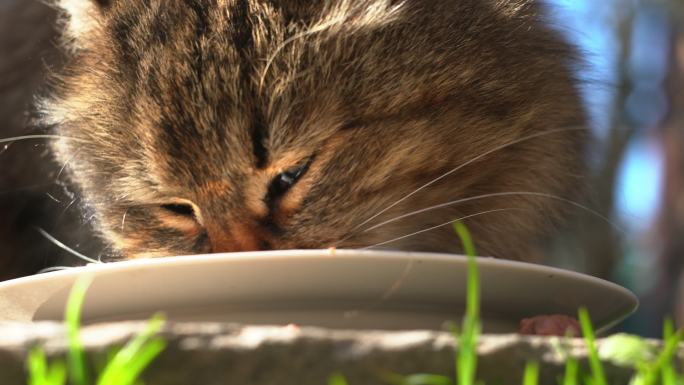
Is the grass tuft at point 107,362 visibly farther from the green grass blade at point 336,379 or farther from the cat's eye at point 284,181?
the cat's eye at point 284,181

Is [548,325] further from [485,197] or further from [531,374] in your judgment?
[485,197]

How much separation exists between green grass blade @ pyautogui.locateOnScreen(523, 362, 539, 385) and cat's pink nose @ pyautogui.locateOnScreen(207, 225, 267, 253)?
77 cm

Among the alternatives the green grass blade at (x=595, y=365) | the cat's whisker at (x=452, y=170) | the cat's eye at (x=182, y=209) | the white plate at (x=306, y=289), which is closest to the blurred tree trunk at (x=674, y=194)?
the cat's whisker at (x=452, y=170)

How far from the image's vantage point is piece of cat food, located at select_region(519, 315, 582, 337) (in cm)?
139

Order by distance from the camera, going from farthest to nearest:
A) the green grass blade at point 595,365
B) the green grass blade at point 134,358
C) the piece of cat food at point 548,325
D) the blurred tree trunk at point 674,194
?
1. the blurred tree trunk at point 674,194
2. the piece of cat food at point 548,325
3. the green grass blade at point 595,365
4. the green grass blade at point 134,358

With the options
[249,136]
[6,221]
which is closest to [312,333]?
[249,136]

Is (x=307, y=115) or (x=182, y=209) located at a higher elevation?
(x=307, y=115)

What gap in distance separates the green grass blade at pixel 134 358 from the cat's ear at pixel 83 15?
4.31 ft

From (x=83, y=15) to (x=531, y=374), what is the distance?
1.60 metres

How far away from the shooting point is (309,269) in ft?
4.01

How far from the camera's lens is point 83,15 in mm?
2188

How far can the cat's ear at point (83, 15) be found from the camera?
6.97 ft

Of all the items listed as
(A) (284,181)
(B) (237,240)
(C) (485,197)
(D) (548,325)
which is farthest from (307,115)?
(D) (548,325)

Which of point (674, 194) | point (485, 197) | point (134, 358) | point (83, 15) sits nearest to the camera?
point (134, 358)
